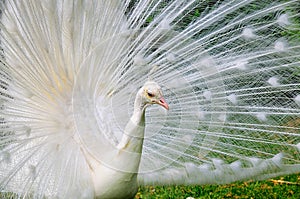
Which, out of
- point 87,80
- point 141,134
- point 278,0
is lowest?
point 141,134

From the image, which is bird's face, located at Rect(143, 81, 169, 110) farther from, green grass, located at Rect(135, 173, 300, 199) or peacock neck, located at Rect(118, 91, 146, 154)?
green grass, located at Rect(135, 173, 300, 199)

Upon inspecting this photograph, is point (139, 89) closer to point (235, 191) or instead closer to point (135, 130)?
point (135, 130)

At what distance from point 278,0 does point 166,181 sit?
1.09 m

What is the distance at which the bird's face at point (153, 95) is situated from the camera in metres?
2.66

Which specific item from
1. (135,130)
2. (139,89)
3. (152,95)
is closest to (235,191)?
(139,89)

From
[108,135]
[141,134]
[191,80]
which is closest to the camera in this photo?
[141,134]

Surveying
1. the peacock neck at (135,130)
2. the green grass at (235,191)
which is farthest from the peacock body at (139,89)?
the green grass at (235,191)

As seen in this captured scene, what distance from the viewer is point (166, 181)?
123 inches

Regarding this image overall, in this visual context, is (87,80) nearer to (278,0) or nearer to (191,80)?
(191,80)

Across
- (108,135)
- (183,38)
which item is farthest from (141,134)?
(183,38)

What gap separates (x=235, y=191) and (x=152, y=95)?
1.96 m

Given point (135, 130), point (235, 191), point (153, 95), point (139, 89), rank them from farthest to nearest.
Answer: point (235, 191) < point (139, 89) < point (135, 130) < point (153, 95)

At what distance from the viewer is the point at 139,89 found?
9.87 feet

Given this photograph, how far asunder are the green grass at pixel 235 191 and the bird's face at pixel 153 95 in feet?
5.41
